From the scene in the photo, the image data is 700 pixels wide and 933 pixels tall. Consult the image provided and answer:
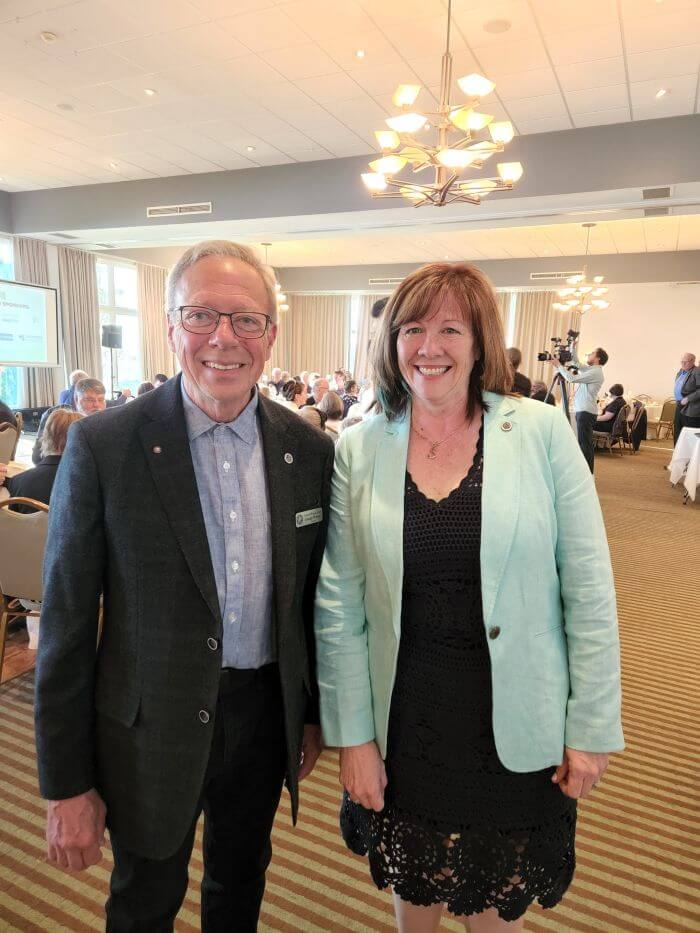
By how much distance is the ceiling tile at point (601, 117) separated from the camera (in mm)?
5742

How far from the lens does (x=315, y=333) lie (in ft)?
56.8

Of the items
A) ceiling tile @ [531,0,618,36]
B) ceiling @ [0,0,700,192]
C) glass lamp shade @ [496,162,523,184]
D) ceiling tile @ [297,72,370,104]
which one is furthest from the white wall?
ceiling tile @ [531,0,618,36]

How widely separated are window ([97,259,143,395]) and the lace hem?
479 inches

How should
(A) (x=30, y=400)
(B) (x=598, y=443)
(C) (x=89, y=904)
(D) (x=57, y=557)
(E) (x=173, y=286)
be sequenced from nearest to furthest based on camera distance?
(D) (x=57, y=557), (E) (x=173, y=286), (C) (x=89, y=904), (A) (x=30, y=400), (B) (x=598, y=443)

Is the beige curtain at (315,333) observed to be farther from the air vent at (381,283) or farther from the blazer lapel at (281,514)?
the blazer lapel at (281,514)

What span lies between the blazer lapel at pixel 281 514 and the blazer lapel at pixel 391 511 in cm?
16

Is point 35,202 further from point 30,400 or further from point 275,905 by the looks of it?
point 275,905

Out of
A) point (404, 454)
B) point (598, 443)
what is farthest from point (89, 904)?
point (598, 443)

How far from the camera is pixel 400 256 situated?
542 inches

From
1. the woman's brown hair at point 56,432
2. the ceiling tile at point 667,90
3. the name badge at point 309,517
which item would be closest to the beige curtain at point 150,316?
the ceiling tile at point 667,90

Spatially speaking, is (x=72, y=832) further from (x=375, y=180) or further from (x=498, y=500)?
(x=375, y=180)

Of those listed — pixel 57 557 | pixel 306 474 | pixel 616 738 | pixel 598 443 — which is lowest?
pixel 598 443

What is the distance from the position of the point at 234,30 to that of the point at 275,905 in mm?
5411

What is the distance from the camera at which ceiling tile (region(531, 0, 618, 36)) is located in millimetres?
3998
